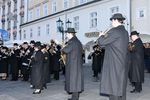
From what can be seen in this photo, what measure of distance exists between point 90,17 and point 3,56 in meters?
13.3

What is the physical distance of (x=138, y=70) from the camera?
23.8 ft

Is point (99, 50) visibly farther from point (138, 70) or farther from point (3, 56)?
point (3, 56)

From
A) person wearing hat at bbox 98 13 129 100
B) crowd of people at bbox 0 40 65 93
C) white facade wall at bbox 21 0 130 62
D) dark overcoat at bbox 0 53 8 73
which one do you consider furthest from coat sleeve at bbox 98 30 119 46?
white facade wall at bbox 21 0 130 62

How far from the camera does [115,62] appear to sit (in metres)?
4.38

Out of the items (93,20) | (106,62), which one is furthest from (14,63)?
(93,20)

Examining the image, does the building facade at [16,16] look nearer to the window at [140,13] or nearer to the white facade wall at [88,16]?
the white facade wall at [88,16]

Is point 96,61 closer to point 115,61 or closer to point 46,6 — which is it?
point 115,61

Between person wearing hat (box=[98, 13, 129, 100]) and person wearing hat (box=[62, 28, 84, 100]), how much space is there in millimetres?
1617

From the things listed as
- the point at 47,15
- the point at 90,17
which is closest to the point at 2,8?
the point at 47,15

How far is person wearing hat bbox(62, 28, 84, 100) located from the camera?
5.95 metres

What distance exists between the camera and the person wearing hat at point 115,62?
434 centimetres

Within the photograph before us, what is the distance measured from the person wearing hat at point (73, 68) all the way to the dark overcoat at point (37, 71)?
1.68 meters

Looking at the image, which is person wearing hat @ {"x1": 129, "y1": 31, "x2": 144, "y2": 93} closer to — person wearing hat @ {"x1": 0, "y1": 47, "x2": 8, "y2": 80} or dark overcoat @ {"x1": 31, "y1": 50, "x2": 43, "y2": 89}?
dark overcoat @ {"x1": 31, "y1": 50, "x2": 43, "y2": 89}

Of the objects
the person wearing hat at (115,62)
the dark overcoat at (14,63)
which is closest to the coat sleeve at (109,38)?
the person wearing hat at (115,62)
